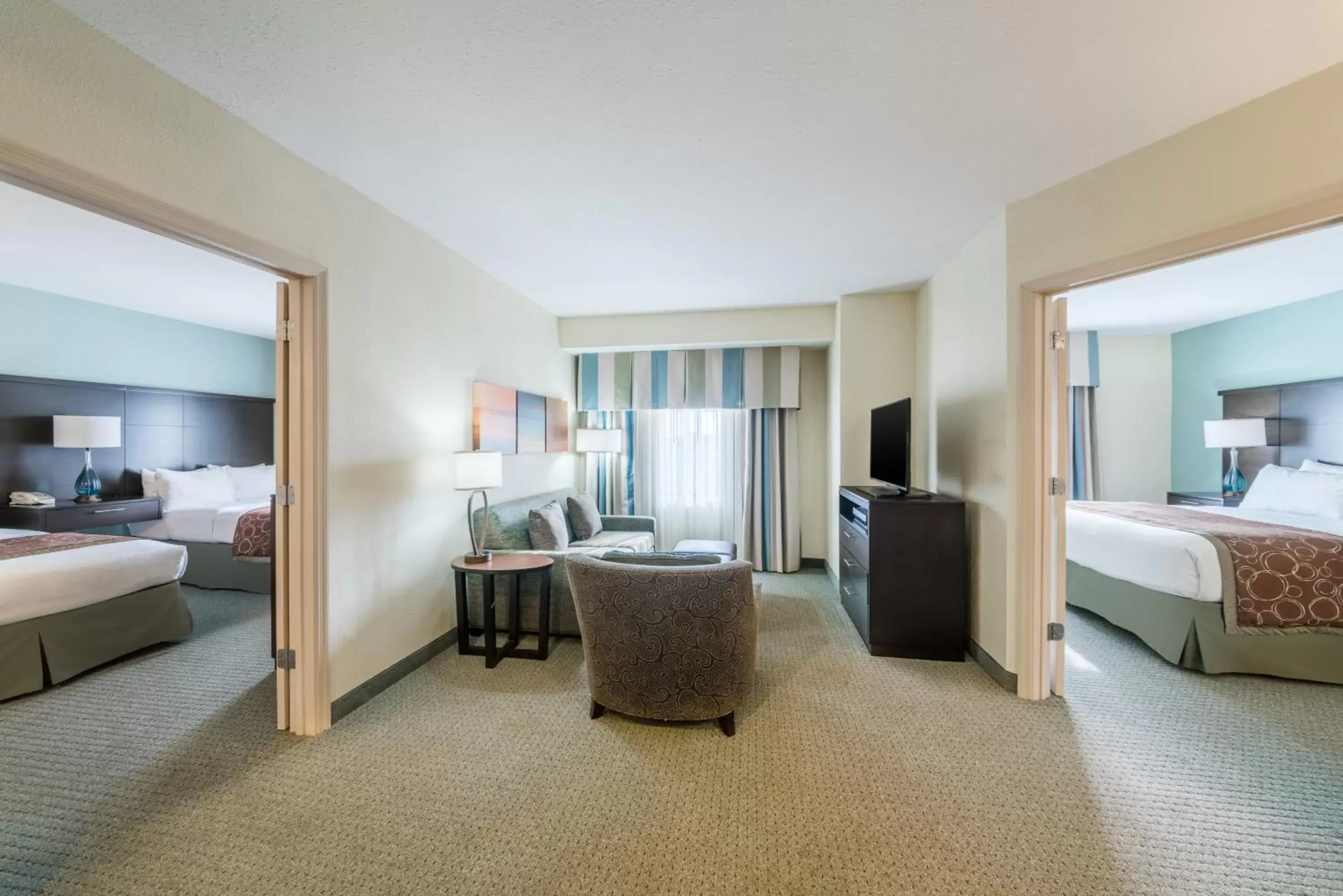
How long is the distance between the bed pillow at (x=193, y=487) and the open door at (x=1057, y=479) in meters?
6.69

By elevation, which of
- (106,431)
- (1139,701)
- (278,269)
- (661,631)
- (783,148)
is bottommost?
(1139,701)

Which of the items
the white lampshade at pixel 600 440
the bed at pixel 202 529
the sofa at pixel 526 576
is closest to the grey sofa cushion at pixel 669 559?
the sofa at pixel 526 576

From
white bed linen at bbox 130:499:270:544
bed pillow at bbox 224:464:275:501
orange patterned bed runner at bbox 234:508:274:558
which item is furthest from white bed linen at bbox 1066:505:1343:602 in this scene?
bed pillow at bbox 224:464:275:501

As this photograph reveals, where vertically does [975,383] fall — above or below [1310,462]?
above

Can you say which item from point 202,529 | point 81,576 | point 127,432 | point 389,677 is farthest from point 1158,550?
point 127,432

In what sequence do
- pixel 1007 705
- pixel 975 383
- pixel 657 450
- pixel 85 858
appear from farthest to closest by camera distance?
pixel 657 450
pixel 975 383
pixel 1007 705
pixel 85 858

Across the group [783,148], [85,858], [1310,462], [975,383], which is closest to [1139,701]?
[975,383]

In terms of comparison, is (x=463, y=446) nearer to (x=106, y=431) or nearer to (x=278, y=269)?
(x=278, y=269)

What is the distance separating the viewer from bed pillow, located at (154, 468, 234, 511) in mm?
4449

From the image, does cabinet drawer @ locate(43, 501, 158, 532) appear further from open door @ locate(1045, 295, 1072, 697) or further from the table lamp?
open door @ locate(1045, 295, 1072, 697)

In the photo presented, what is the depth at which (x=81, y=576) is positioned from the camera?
2652 millimetres

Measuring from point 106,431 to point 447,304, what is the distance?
3.51 metres

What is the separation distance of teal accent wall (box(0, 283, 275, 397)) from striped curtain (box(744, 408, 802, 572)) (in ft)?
14.3

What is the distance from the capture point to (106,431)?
4.02 m
